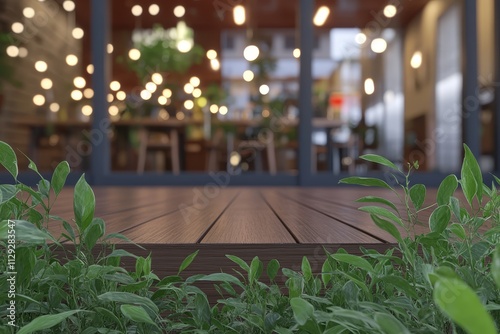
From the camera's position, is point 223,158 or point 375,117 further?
point 375,117

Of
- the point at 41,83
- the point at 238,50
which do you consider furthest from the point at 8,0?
the point at 238,50

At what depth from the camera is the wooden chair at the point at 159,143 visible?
20.8 ft

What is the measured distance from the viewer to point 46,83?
7.44m

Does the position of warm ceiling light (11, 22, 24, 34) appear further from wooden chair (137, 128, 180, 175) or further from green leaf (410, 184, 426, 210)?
green leaf (410, 184, 426, 210)

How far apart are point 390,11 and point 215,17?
268 cm

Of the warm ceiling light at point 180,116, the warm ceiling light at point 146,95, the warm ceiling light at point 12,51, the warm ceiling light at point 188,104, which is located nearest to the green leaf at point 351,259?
the warm ceiling light at point 180,116

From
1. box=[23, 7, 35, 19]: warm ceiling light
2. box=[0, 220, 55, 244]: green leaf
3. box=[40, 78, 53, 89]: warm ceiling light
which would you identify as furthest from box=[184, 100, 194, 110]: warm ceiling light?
box=[0, 220, 55, 244]: green leaf

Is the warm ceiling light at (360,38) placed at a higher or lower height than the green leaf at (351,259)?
higher

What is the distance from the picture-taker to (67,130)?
6301mm

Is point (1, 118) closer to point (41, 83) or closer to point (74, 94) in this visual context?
point (41, 83)

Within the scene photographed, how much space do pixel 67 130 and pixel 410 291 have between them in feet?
20.3

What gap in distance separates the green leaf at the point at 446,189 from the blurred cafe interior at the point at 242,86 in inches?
102

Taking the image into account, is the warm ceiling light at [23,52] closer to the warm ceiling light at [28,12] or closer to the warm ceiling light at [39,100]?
the warm ceiling light at [28,12]

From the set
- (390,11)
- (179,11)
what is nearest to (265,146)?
(179,11)
